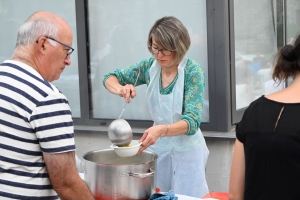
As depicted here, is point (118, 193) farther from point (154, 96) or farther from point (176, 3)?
point (176, 3)

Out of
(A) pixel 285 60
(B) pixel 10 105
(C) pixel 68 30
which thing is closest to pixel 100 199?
(B) pixel 10 105

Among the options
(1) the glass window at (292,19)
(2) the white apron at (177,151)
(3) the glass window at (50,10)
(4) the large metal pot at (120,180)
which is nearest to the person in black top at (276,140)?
(4) the large metal pot at (120,180)

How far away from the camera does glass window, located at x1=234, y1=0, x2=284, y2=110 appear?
372cm

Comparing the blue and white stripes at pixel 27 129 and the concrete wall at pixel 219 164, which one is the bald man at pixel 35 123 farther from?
the concrete wall at pixel 219 164

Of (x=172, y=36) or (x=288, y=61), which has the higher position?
(x=172, y=36)

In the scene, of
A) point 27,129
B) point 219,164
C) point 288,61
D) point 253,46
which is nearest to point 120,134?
point 27,129

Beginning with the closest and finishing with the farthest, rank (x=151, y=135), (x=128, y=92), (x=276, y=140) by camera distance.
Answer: (x=276, y=140) < (x=151, y=135) < (x=128, y=92)

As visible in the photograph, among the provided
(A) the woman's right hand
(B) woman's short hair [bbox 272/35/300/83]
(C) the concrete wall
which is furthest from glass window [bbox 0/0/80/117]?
(B) woman's short hair [bbox 272/35/300/83]

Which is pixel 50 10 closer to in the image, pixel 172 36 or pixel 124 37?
pixel 124 37

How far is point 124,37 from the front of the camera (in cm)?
397

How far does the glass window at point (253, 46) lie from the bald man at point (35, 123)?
7.52 ft

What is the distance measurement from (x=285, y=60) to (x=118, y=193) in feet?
2.64

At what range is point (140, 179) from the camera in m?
1.83

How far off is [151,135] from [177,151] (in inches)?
19.0
